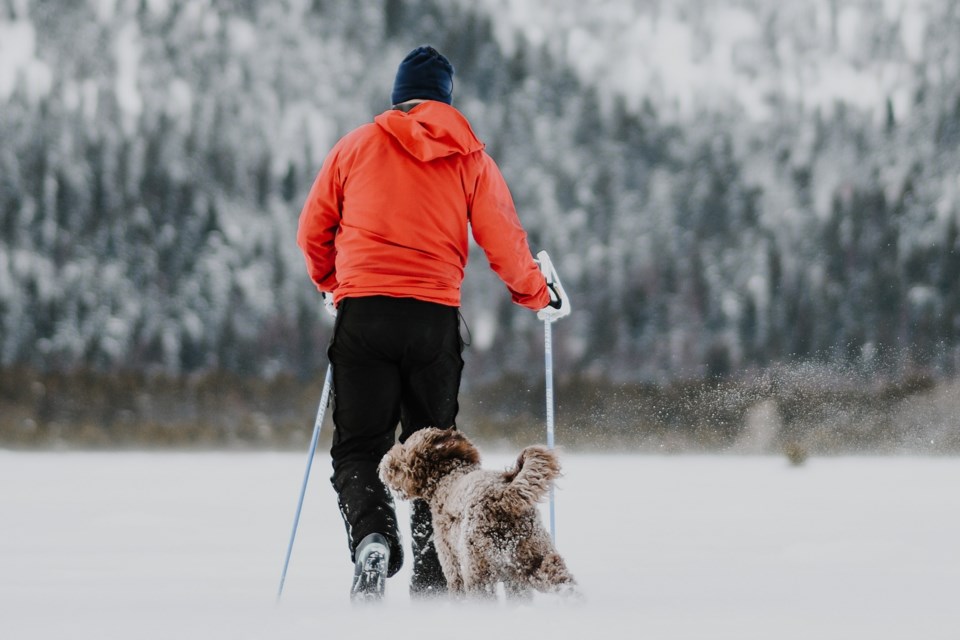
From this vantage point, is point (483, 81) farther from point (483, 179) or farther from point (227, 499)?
point (483, 179)

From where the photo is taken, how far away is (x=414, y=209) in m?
2.67

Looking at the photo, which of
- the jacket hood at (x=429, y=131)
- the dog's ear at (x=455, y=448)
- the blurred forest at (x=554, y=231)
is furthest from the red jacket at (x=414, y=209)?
the blurred forest at (x=554, y=231)

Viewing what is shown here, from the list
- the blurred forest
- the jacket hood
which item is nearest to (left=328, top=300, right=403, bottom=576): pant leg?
the jacket hood

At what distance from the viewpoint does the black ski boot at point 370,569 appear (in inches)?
100

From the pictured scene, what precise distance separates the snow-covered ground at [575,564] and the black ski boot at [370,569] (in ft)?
0.25

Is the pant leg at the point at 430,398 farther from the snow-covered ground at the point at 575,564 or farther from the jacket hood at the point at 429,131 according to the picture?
the jacket hood at the point at 429,131

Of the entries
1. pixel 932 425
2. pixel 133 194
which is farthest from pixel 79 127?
pixel 932 425

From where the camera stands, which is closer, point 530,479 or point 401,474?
point 530,479

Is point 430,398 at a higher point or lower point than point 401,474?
higher

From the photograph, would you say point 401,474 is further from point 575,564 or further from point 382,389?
point 575,564

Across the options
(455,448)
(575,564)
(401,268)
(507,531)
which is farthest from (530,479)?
(575,564)

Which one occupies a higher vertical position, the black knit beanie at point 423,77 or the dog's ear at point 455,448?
the black knit beanie at point 423,77

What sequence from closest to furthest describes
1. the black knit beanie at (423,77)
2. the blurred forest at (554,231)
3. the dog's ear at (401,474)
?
1. the dog's ear at (401,474)
2. the black knit beanie at (423,77)
3. the blurred forest at (554,231)

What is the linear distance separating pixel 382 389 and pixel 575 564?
1.29 metres
